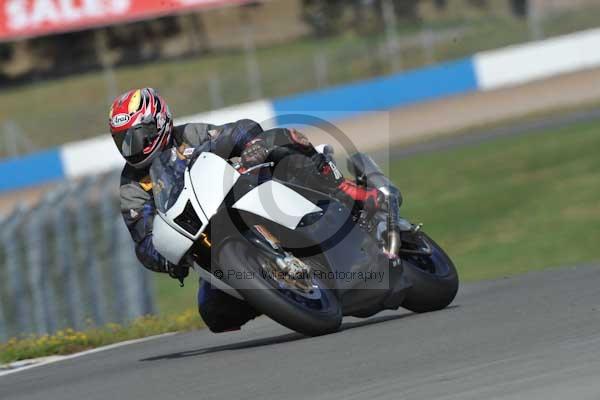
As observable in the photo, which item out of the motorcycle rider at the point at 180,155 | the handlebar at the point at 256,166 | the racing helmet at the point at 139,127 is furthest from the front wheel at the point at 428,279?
the racing helmet at the point at 139,127

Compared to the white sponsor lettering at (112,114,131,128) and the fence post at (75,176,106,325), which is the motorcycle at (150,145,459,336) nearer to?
the white sponsor lettering at (112,114,131,128)

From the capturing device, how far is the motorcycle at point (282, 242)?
6.15 m

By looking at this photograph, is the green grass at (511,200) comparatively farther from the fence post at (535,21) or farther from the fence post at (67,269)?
the fence post at (535,21)

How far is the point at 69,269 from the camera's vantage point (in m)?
10.8

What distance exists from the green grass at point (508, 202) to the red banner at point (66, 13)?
8.62m

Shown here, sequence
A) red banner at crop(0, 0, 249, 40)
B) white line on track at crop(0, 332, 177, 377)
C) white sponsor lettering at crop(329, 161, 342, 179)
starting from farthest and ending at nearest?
1. red banner at crop(0, 0, 249, 40)
2. white line on track at crop(0, 332, 177, 377)
3. white sponsor lettering at crop(329, 161, 342, 179)

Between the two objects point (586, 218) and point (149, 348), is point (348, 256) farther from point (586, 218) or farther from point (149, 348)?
point (586, 218)

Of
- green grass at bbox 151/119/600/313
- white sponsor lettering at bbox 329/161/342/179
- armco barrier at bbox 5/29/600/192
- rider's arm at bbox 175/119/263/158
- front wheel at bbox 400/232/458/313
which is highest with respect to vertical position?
rider's arm at bbox 175/119/263/158

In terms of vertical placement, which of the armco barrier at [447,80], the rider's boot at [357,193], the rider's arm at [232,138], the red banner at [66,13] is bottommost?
the armco barrier at [447,80]

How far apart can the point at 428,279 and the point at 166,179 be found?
174cm

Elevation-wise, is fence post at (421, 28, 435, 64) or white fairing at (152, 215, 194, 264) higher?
white fairing at (152, 215, 194, 264)

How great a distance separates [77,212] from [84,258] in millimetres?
450

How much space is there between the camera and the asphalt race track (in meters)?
4.53

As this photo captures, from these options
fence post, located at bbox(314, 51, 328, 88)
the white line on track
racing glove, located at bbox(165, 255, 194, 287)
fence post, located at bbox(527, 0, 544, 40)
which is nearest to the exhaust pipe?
racing glove, located at bbox(165, 255, 194, 287)
